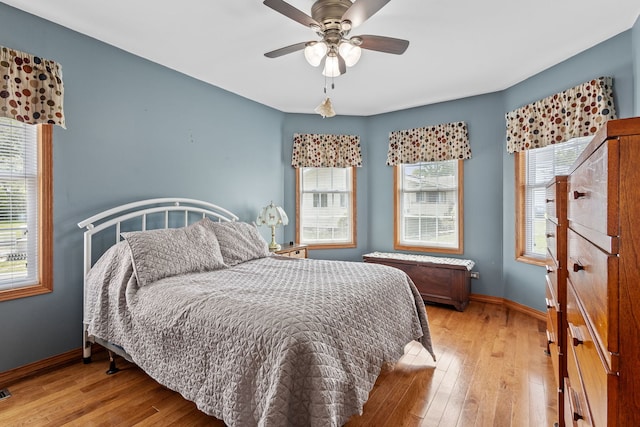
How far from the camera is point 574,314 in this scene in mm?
1168

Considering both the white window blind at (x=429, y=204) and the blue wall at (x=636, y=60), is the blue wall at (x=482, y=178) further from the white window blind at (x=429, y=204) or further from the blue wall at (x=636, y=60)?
the blue wall at (x=636, y=60)

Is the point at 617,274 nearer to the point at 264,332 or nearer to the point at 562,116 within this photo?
the point at 264,332

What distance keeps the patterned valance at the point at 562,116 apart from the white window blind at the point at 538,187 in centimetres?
20

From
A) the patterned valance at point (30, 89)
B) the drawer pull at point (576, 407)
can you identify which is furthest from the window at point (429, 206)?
the patterned valance at point (30, 89)

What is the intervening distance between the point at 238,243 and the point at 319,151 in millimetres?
2161

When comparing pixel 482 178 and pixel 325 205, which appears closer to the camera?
pixel 482 178

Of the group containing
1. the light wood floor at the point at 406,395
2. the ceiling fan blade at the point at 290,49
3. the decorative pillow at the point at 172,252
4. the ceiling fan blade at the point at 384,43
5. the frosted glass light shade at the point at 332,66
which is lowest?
the light wood floor at the point at 406,395

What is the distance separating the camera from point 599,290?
750 mm

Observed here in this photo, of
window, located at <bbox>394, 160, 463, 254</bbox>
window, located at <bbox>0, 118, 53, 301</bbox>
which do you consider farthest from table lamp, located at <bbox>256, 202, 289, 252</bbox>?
window, located at <bbox>0, 118, 53, 301</bbox>

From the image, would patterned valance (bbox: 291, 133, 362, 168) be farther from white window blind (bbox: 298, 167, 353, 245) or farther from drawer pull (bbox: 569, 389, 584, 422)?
drawer pull (bbox: 569, 389, 584, 422)

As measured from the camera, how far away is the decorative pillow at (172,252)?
85.0 inches

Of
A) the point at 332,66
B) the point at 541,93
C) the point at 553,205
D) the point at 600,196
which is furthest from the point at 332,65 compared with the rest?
the point at 541,93

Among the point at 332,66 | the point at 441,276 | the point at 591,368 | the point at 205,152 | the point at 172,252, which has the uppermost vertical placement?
the point at 332,66

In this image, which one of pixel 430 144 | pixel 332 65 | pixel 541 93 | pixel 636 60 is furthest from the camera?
pixel 430 144
